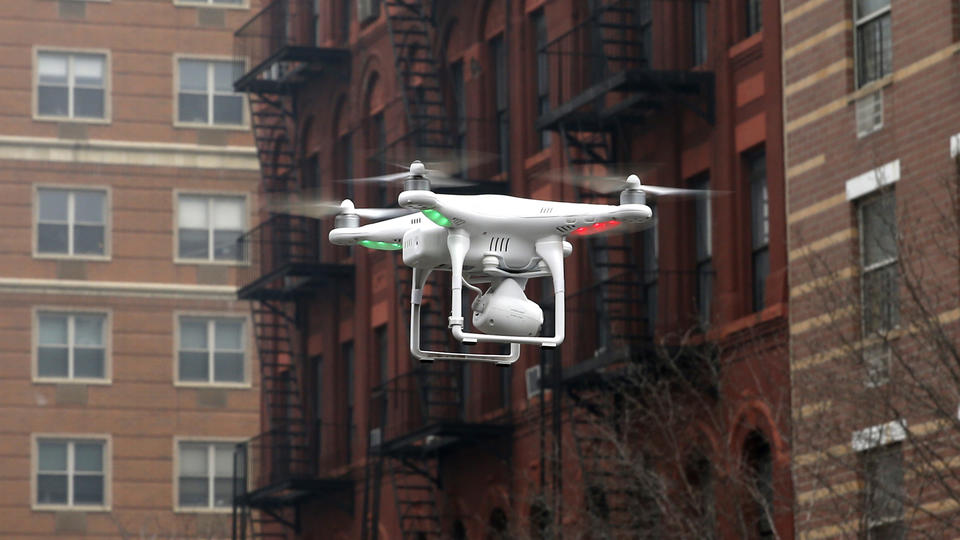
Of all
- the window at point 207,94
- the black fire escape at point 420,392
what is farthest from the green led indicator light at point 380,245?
the window at point 207,94

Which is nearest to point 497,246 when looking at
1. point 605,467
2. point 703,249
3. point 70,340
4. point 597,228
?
point 597,228

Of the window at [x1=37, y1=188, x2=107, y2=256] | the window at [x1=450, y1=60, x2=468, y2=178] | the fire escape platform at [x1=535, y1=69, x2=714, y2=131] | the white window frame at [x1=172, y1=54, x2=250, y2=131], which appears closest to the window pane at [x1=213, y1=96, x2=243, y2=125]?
the white window frame at [x1=172, y1=54, x2=250, y2=131]

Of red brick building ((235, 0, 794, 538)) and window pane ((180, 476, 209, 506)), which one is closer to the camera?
red brick building ((235, 0, 794, 538))

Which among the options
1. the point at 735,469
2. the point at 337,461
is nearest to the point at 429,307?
the point at 337,461

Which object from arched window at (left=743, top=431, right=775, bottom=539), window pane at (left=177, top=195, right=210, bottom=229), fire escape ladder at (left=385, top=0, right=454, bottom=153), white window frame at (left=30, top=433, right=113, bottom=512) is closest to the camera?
arched window at (left=743, top=431, right=775, bottom=539)

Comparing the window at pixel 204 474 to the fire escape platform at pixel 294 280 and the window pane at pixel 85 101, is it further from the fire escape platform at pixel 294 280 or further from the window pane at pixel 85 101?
the fire escape platform at pixel 294 280

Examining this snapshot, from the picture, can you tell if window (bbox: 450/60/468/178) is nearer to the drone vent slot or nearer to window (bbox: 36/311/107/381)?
window (bbox: 36/311/107/381)
